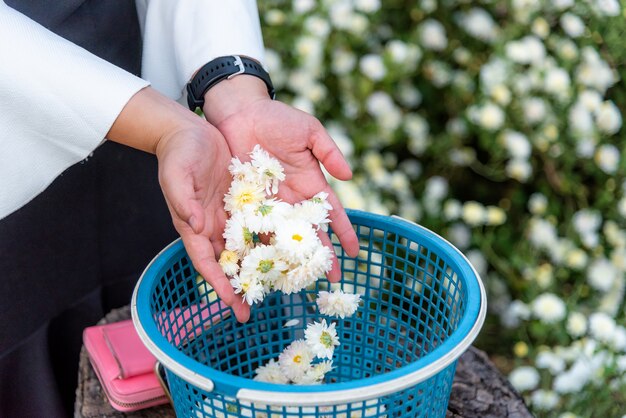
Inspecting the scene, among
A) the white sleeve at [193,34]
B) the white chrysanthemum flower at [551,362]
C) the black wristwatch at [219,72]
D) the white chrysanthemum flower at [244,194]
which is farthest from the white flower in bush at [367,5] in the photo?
the white chrysanthemum flower at [244,194]

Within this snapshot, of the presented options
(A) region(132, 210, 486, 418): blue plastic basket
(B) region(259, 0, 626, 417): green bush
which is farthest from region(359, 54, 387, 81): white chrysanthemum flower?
(A) region(132, 210, 486, 418): blue plastic basket

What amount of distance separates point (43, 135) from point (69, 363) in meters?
0.62

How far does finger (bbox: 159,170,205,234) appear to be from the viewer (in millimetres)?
981

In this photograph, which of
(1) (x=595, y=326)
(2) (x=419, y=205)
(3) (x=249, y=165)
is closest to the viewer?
(3) (x=249, y=165)

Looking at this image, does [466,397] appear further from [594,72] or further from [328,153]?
[594,72]

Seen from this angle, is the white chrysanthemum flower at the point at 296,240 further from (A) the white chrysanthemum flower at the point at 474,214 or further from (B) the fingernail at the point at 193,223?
(A) the white chrysanthemum flower at the point at 474,214

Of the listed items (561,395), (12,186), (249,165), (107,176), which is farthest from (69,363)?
(561,395)

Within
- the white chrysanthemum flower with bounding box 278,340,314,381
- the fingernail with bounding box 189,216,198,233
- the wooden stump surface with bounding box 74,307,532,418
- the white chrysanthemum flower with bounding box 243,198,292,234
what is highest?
the fingernail with bounding box 189,216,198,233

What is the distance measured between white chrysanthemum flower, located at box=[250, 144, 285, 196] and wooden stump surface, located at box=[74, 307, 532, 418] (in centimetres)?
48

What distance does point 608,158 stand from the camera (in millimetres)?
2145

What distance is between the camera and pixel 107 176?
1396 mm

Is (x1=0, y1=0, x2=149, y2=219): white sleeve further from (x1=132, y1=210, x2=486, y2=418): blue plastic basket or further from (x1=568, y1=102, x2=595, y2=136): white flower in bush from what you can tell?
(x1=568, y1=102, x2=595, y2=136): white flower in bush

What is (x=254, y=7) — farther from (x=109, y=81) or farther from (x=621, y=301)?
(x=621, y=301)

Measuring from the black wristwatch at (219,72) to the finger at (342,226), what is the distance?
254mm
